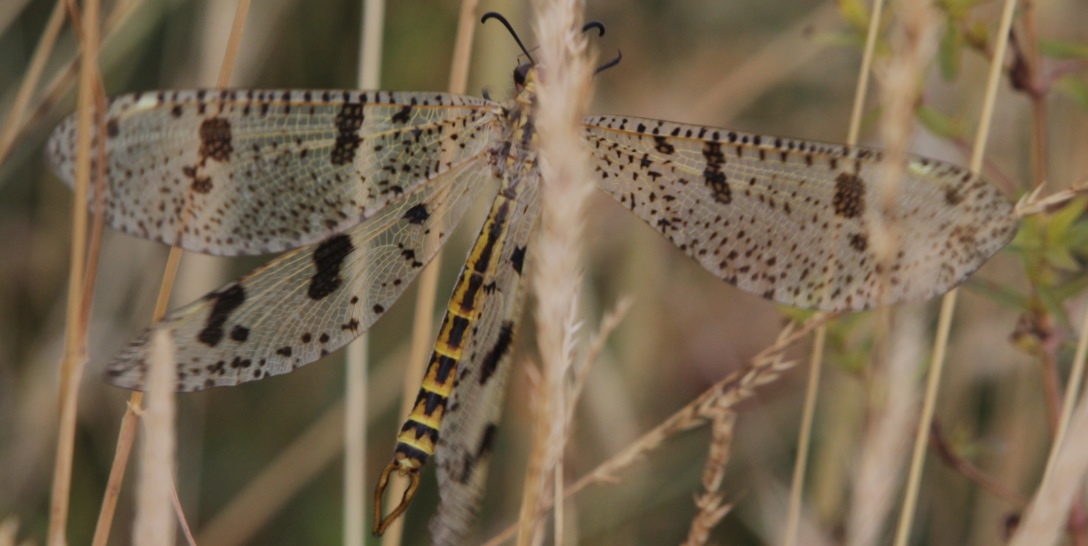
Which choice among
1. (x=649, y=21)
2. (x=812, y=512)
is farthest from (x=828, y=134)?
(x=812, y=512)

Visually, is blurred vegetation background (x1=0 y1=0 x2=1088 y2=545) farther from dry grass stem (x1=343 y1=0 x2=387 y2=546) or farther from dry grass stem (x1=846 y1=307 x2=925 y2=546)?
dry grass stem (x1=846 y1=307 x2=925 y2=546)

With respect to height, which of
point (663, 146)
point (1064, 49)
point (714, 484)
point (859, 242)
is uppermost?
point (1064, 49)

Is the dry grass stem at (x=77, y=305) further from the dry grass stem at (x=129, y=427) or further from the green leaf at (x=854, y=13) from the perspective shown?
the green leaf at (x=854, y=13)

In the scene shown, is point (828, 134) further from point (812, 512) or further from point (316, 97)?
point (316, 97)

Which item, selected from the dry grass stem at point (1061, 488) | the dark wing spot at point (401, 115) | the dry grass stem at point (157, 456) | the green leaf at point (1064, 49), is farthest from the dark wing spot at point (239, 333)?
the green leaf at point (1064, 49)

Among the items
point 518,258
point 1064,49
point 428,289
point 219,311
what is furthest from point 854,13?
point 219,311

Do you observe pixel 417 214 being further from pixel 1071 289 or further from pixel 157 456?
pixel 1071 289

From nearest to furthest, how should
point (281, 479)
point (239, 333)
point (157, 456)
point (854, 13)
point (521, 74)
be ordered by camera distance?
point (157, 456), point (239, 333), point (521, 74), point (854, 13), point (281, 479)
